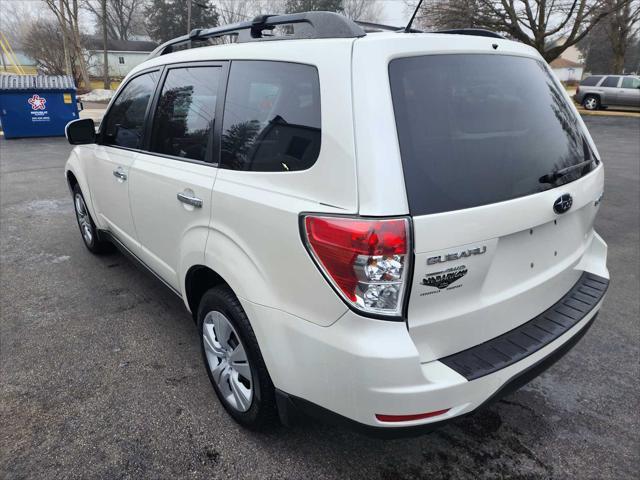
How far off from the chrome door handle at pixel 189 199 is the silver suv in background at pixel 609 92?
25.1m

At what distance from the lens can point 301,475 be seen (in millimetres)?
1989

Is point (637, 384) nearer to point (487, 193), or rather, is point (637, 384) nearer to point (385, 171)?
point (487, 193)

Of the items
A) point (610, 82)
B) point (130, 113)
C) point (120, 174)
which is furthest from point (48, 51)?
point (120, 174)

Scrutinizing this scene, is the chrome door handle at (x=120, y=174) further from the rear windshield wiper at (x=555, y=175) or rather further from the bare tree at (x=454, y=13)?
the bare tree at (x=454, y=13)

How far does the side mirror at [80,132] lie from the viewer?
3443mm

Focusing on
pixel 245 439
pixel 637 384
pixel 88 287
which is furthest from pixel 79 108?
pixel 637 384

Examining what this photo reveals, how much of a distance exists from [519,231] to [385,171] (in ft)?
2.09

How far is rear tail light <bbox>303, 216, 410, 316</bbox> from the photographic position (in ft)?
4.77

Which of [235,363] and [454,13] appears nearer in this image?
[235,363]

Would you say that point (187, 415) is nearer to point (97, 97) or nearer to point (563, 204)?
point (563, 204)

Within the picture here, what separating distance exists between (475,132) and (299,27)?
2.84 feet

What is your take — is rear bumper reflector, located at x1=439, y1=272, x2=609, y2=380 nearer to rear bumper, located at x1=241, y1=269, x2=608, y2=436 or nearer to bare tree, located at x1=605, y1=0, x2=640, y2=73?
rear bumper, located at x1=241, y1=269, x2=608, y2=436

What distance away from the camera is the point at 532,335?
1873 millimetres

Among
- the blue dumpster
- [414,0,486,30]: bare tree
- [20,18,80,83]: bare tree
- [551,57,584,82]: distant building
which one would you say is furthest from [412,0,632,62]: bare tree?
[551,57,584,82]: distant building
